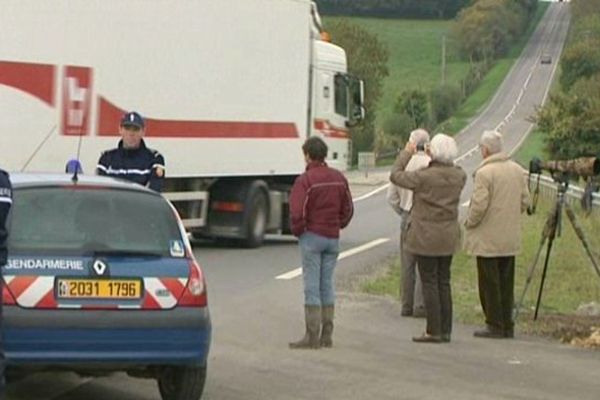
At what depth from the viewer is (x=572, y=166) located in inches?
509

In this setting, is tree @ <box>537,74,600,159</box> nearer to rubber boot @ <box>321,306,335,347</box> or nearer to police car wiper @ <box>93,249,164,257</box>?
rubber boot @ <box>321,306,335,347</box>

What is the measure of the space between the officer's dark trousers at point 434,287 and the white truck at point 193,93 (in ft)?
20.7

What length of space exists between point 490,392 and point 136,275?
113 inches

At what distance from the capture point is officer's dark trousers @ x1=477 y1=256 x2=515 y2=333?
12.7 m

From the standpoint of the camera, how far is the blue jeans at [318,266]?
38.7 ft

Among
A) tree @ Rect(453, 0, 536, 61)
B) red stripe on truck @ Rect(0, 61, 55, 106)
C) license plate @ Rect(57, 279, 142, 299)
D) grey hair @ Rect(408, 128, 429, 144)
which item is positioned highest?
tree @ Rect(453, 0, 536, 61)

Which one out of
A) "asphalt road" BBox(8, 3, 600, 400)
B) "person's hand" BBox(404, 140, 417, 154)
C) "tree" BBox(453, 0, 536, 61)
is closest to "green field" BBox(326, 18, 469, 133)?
"tree" BBox(453, 0, 536, 61)

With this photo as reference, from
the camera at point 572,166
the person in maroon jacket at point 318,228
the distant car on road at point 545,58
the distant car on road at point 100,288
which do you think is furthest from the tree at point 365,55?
the distant car on road at point 100,288

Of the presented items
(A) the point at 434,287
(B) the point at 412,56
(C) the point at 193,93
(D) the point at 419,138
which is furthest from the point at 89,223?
(B) the point at 412,56

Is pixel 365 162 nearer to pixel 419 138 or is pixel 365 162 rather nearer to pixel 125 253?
pixel 419 138

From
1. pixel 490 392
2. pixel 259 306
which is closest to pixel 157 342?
pixel 490 392

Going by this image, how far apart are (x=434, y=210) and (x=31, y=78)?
Answer: 25.0 feet

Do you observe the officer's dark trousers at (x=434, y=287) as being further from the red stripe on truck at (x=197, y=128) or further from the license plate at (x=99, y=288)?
the red stripe on truck at (x=197, y=128)

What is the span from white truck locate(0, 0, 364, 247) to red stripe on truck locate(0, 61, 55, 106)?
0.02m
